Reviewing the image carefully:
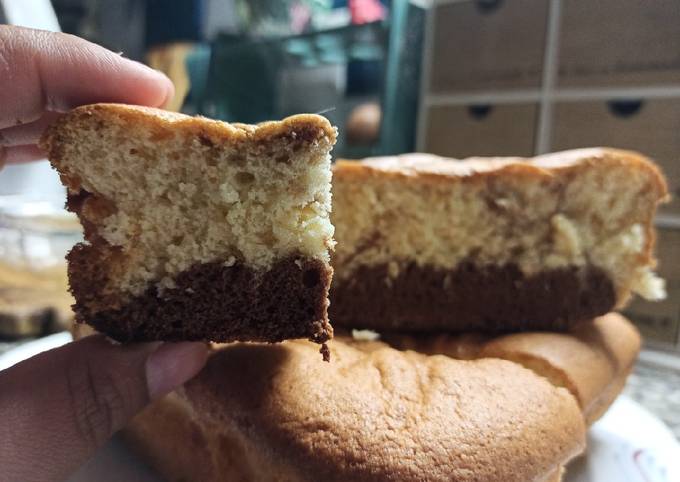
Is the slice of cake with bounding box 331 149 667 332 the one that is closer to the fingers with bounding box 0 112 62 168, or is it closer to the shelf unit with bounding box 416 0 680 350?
the fingers with bounding box 0 112 62 168

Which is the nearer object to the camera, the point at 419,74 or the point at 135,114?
the point at 135,114

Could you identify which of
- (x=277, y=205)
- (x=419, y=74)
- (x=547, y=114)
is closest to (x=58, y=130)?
(x=277, y=205)

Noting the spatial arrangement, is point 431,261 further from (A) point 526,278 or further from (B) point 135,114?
(B) point 135,114

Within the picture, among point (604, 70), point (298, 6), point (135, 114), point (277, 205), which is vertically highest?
point (298, 6)

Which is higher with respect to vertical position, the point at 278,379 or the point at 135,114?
the point at 135,114

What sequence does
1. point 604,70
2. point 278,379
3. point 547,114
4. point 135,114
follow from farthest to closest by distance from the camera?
point 547,114, point 604,70, point 278,379, point 135,114

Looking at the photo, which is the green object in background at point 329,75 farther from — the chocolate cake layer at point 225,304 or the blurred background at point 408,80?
the chocolate cake layer at point 225,304

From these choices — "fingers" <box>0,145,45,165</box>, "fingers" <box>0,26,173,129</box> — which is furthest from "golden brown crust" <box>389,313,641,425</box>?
"fingers" <box>0,145,45,165</box>

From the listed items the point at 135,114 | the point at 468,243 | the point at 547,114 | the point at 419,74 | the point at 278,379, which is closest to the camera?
the point at 135,114
